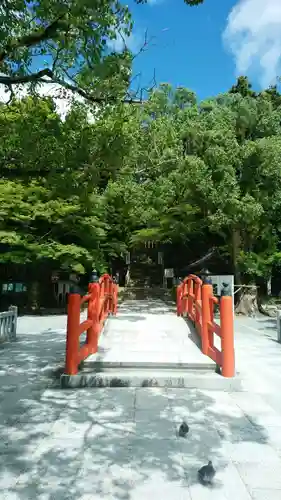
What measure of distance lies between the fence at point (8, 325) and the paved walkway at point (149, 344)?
2.31m

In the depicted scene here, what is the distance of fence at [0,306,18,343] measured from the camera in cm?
912

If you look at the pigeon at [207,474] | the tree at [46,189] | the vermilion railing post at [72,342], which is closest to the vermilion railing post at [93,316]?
the vermilion railing post at [72,342]

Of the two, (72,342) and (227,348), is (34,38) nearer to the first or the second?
(72,342)

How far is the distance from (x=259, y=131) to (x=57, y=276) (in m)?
11.1

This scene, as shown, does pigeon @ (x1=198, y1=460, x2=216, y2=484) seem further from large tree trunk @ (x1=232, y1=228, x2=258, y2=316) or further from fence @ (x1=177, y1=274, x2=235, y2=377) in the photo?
large tree trunk @ (x1=232, y1=228, x2=258, y2=316)

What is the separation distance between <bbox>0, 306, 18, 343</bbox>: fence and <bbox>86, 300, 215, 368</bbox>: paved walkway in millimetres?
2308

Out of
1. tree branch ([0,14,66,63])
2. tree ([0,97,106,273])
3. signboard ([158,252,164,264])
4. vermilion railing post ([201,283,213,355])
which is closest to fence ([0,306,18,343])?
tree ([0,97,106,273])

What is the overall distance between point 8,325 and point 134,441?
670 cm

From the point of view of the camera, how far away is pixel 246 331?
40.2 ft

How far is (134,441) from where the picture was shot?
364 centimetres

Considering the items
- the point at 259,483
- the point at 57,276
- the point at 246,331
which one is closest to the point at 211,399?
the point at 259,483

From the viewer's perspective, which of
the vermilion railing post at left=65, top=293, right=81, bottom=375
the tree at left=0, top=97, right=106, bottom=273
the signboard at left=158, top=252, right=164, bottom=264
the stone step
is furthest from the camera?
Answer: the signboard at left=158, top=252, right=164, bottom=264

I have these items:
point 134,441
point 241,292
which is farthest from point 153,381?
point 241,292

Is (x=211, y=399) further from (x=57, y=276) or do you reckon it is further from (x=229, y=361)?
(x=57, y=276)
